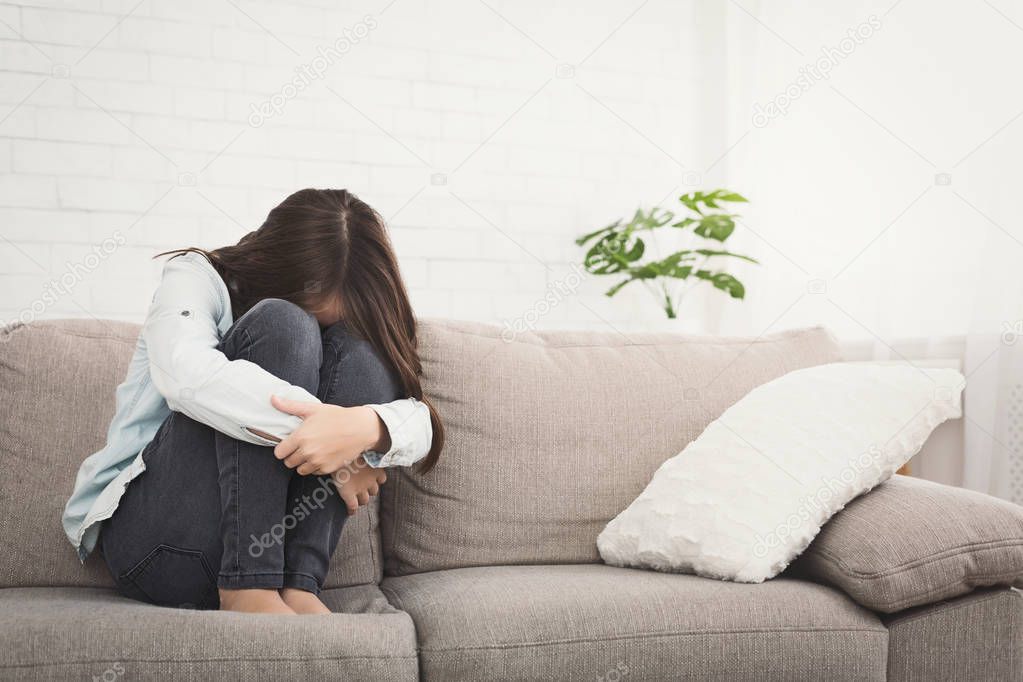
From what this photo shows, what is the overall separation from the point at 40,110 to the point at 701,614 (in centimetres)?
222

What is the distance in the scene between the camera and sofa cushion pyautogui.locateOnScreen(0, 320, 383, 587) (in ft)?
4.62

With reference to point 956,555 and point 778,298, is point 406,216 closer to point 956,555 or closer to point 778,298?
point 778,298

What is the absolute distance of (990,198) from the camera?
2.18 metres

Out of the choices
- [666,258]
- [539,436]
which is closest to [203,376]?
[539,436]

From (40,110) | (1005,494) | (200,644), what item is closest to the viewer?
(200,644)

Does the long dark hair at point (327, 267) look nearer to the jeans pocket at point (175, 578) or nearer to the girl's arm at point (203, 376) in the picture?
the girl's arm at point (203, 376)

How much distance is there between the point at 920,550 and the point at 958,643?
0.15m

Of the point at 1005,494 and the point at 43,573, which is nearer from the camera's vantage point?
the point at 43,573

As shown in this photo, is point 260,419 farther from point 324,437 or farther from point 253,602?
point 253,602

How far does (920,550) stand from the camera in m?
1.32

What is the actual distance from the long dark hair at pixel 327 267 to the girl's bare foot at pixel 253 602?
403 millimetres

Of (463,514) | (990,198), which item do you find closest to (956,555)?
(463,514)

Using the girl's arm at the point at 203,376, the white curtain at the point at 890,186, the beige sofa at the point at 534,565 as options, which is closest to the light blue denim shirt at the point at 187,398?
the girl's arm at the point at 203,376

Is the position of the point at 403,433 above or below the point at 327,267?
below
